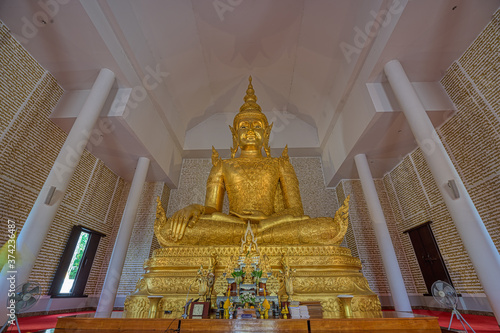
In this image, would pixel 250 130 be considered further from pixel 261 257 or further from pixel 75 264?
pixel 75 264

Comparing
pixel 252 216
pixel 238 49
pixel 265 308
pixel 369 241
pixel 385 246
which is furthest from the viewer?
pixel 238 49

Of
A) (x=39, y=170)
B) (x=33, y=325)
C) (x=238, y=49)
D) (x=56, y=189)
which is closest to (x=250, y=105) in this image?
(x=238, y=49)

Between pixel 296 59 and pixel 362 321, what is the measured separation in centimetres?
487

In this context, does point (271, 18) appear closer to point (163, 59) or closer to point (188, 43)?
point (188, 43)

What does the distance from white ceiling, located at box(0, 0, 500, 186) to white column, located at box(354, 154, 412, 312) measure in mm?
500

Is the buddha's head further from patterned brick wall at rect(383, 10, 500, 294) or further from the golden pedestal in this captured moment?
patterned brick wall at rect(383, 10, 500, 294)

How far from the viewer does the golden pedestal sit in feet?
6.98

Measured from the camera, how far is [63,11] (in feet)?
9.41

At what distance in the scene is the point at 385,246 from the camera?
148 inches

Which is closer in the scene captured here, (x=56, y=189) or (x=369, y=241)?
(x=56, y=189)

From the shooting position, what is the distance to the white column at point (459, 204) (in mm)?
2312

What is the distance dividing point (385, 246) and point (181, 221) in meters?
3.14

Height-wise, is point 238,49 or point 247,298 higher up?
point 238,49

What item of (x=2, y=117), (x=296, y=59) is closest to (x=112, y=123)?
(x=2, y=117)
